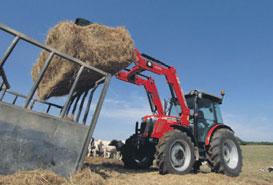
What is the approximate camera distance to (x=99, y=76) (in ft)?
25.9

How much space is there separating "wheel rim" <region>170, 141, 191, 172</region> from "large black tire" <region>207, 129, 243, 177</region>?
1.00 m

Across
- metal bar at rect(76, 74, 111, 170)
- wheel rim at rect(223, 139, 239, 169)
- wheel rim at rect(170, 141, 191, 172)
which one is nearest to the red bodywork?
wheel rim at rect(170, 141, 191, 172)

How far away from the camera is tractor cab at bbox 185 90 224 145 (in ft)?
38.4

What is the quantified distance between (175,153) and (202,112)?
7.35ft

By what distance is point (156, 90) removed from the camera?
12266 mm

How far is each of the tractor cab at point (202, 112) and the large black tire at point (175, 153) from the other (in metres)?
1.05

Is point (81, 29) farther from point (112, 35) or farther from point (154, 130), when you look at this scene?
point (154, 130)

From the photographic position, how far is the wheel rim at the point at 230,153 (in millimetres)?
11888

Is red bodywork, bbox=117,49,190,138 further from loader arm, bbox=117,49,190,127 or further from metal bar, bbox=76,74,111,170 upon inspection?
metal bar, bbox=76,74,111,170

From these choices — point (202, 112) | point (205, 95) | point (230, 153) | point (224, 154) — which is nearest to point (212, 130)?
point (202, 112)

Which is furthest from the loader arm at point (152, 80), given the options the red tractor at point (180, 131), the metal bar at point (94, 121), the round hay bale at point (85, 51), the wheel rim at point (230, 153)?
the metal bar at point (94, 121)

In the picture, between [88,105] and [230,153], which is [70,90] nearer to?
[88,105]

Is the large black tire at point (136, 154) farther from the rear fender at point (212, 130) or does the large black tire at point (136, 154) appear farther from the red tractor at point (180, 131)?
the rear fender at point (212, 130)

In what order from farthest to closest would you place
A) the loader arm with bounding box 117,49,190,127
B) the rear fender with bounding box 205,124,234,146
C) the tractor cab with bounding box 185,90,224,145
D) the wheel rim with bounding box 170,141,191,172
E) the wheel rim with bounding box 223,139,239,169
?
1. the wheel rim with bounding box 223,139,239,169
2. the tractor cab with bounding box 185,90,224,145
3. the rear fender with bounding box 205,124,234,146
4. the loader arm with bounding box 117,49,190,127
5. the wheel rim with bounding box 170,141,191,172
